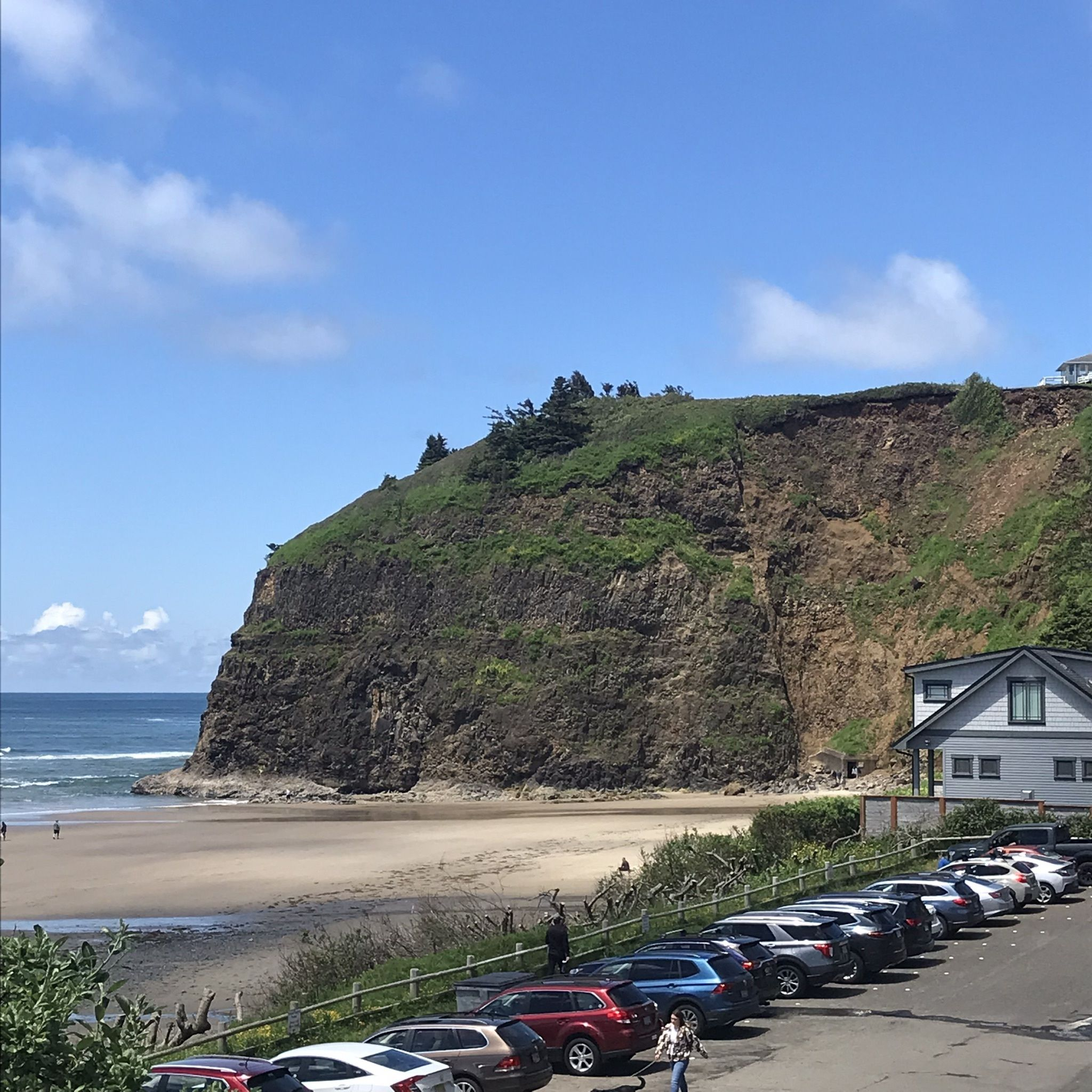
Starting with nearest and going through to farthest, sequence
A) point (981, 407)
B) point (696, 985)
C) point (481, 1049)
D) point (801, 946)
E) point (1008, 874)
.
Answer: point (481, 1049) < point (696, 985) < point (801, 946) < point (1008, 874) < point (981, 407)

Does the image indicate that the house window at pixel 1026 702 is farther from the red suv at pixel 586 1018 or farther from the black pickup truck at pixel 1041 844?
the red suv at pixel 586 1018

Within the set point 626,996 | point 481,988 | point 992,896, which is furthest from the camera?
point 992,896

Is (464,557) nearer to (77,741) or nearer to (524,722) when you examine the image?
(524,722)

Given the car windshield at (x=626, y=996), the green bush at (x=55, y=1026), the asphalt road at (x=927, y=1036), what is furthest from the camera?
the car windshield at (x=626, y=996)

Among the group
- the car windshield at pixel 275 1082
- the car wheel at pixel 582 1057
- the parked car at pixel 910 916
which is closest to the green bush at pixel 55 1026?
the car windshield at pixel 275 1082

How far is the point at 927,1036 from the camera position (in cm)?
2064

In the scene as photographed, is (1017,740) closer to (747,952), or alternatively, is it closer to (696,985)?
(747,952)

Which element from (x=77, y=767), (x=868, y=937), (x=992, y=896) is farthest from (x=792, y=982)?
(x=77, y=767)

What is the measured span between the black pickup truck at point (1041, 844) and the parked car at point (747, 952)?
54.7ft

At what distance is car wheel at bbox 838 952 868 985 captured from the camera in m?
25.0

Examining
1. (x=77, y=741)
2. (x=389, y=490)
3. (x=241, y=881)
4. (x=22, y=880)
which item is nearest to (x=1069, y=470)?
(x=389, y=490)

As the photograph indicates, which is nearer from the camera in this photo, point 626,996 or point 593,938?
point 626,996

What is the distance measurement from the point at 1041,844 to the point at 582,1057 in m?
24.4

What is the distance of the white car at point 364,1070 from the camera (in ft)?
51.0
